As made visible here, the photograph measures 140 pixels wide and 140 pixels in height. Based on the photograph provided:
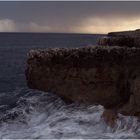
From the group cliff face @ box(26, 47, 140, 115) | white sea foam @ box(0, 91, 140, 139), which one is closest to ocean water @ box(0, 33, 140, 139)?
white sea foam @ box(0, 91, 140, 139)

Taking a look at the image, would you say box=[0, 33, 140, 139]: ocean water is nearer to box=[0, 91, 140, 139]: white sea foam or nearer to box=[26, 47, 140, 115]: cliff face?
box=[0, 91, 140, 139]: white sea foam

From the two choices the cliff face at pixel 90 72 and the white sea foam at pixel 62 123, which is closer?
the white sea foam at pixel 62 123

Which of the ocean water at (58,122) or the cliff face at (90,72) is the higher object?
the cliff face at (90,72)

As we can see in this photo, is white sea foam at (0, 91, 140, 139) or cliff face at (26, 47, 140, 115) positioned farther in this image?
cliff face at (26, 47, 140, 115)

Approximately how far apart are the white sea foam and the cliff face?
2.57ft

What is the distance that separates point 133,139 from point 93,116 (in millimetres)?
3309

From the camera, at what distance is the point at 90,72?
59.1 ft

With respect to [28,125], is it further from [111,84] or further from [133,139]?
[133,139]

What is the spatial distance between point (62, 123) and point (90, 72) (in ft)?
8.32

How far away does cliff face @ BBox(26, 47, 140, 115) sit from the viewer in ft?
58.3

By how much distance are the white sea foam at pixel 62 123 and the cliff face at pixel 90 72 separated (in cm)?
78

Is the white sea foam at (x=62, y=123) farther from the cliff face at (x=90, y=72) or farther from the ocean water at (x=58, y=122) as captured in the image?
the cliff face at (x=90, y=72)

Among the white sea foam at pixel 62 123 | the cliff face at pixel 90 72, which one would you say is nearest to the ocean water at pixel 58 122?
the white sea foam at pixel 62 123

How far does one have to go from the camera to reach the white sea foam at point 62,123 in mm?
15734
